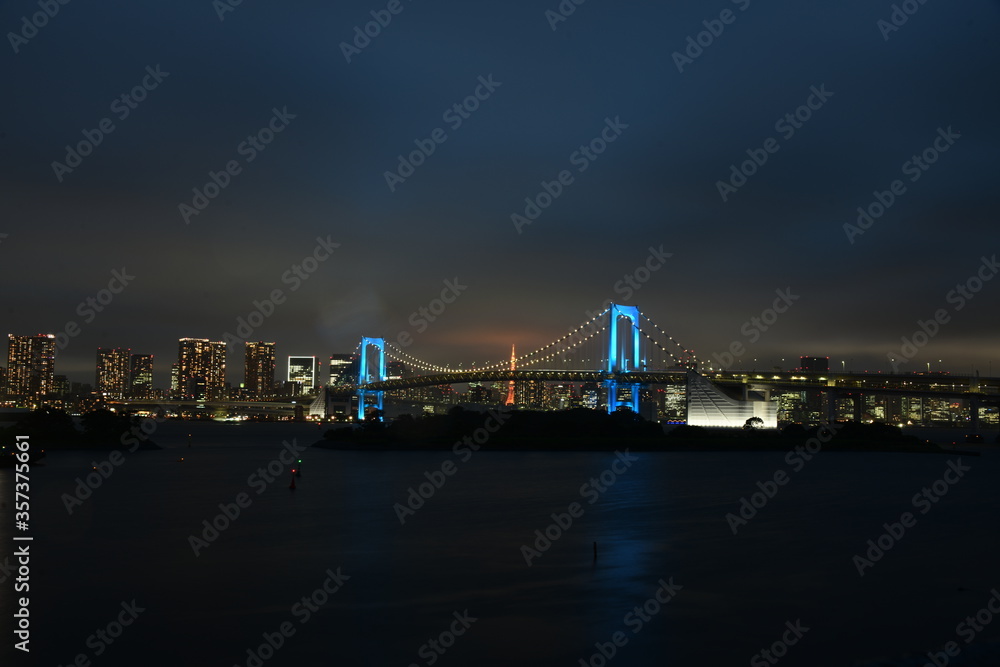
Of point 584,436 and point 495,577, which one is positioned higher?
point 495,577

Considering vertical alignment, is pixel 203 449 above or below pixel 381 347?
below

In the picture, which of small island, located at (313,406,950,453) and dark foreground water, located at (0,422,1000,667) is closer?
dark foreground water, located at (0,422,1000,667)

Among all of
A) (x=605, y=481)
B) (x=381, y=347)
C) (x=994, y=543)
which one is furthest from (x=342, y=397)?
(x=994, y=543)

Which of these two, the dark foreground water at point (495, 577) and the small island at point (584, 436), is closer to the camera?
the dark foreground water at point (495, 577)

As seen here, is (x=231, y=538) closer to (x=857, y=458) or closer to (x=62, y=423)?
(x=62, y=423)

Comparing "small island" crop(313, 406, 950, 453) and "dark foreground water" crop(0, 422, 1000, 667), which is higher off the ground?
"dark foreground water" crop(0, 422, 1000, 667)

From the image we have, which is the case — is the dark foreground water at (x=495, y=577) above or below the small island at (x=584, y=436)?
above

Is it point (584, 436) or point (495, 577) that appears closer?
point (495, 577)

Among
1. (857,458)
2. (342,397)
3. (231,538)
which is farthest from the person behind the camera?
(342,397)
